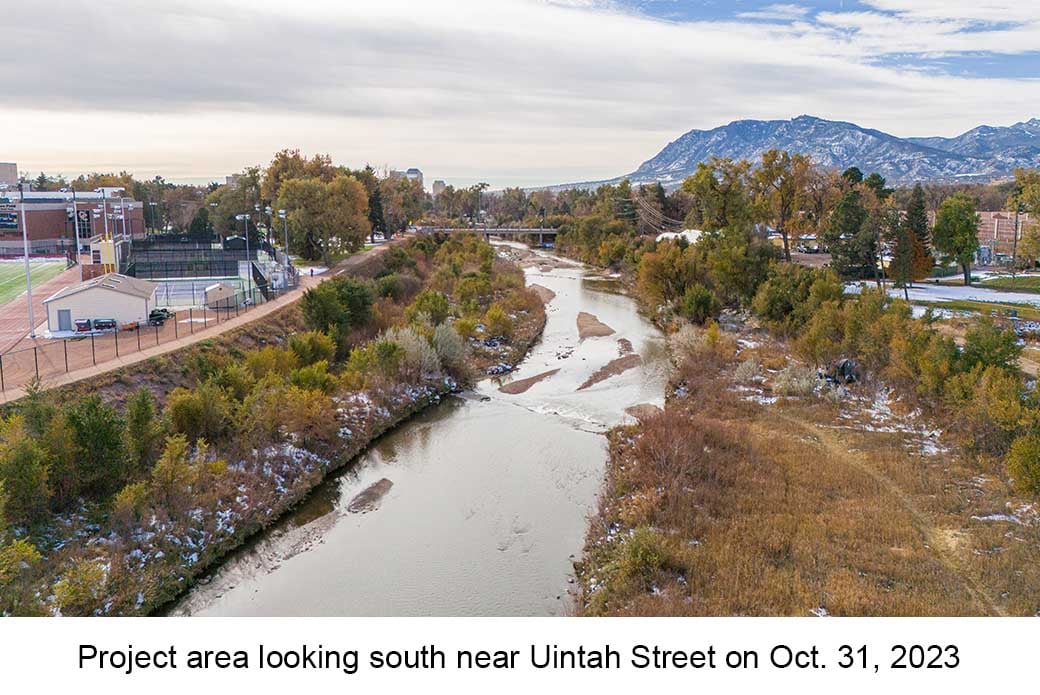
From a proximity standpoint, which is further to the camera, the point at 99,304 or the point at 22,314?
the point at 22,314

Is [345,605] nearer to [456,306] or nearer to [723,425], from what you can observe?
[723,425]

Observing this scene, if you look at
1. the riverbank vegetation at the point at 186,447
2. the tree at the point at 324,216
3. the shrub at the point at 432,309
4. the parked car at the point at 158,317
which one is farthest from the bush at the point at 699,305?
the tree at the point at 324,216

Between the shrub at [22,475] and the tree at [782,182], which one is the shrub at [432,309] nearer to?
the shrub at [22,475]

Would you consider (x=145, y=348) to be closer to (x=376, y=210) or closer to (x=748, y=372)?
(x=748, y=372)

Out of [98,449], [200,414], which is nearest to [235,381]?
[200,414]

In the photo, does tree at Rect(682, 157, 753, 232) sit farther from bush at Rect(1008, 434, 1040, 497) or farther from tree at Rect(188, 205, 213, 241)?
tree at Rect(188, 205, 213, 241)

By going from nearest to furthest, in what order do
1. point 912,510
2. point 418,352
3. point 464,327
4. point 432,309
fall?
point 912,510 → point 418,352 → point 464,327 → point 432,309

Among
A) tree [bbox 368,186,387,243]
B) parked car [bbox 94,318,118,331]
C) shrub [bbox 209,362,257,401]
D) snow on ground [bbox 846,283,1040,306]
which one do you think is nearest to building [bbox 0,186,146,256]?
tree [bbox 368,186,387,243]
